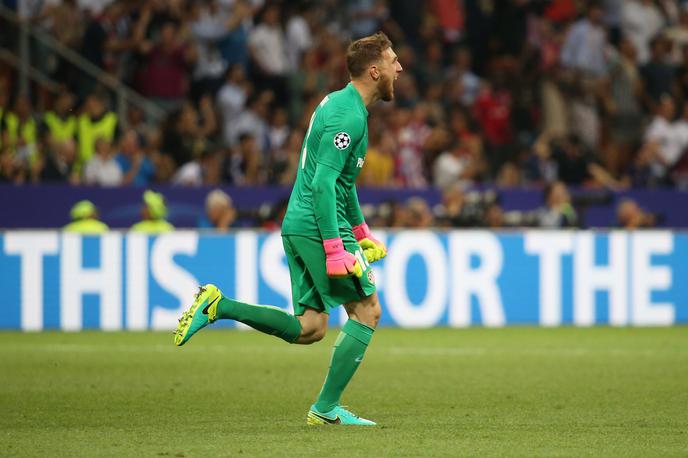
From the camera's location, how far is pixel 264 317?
760cm

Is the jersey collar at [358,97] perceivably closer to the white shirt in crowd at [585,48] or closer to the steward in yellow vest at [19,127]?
the steward in yellow vest at [19,127]

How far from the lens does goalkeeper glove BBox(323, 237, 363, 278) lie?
727 cm

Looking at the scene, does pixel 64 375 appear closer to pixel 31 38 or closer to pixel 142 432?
pixel 142 432

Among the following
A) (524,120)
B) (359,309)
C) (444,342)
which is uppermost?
(524,120)

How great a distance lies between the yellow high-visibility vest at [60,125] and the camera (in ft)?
58.5

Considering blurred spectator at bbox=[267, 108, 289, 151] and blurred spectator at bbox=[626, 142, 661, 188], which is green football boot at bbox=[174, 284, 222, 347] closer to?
blurred spectator at bbox=[267, 108, 289, 151]

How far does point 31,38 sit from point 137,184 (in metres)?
2.63

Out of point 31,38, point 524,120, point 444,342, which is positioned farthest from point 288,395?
point 524,120

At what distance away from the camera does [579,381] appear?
33.9 feet

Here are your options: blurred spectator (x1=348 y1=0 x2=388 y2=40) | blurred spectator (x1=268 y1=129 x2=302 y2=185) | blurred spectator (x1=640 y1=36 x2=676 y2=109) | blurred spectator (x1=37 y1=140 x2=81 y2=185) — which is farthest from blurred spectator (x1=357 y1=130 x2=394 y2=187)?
blurred spectator (x1=640 y1=36 x2=676 y2=109)

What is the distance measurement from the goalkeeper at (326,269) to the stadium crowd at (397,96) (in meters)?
9.71

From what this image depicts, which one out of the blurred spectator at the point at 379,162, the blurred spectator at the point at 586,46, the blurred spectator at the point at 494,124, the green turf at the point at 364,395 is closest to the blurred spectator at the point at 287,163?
the blurred spectator at the point at 379,162

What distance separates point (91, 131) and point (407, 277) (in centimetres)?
496

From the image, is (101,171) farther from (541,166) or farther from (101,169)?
(541,166)
